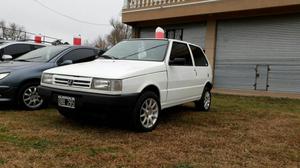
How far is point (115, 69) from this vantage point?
16.4ft

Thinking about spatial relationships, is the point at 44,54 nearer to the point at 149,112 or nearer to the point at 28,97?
the point at 28,97

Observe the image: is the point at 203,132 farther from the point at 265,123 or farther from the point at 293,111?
the point at 293,111

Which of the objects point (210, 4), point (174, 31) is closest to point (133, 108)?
point (210, 4)

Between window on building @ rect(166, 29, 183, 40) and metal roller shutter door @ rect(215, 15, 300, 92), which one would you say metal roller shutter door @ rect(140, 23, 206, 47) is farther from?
metal roller shutter door @ rect(215, 15, 300, 92)

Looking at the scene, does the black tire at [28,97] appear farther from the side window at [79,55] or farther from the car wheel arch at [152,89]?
the car wheel arch at [152,89]

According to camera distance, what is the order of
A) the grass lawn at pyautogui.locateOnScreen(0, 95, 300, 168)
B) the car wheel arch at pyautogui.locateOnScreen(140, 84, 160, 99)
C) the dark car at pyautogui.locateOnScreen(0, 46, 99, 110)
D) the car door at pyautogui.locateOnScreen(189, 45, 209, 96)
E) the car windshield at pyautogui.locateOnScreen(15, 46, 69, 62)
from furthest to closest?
the car windshield at pyautogui.locateOnScreen(15, 46, 69, 62) → the car door at pyautogui.locateOnScreen(189, 45, 209, 96) → the dark car at pyautogui.locateOnScreen(0, 46, 99, 110) → the car wheel arch at pyautogui.locateOnScreen(140, 84, 160, 99) → the grass lawn at pyautogui.locateOnScreen(0, 95, 300, 168)

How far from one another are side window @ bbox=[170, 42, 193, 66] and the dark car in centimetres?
231

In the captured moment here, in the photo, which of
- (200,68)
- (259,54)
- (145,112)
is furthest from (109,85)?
(259,54)

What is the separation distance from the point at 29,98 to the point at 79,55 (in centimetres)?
173

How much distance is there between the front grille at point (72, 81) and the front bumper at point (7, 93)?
1.60 metres

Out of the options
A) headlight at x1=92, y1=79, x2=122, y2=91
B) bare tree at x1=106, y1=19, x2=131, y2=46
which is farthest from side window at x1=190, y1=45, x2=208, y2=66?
bare tree at x1=106, y1=19, x2=131, y2=46

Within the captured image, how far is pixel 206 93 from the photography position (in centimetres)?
776

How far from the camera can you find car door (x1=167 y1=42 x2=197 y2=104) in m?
5.91

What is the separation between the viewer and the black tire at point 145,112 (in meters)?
4.98
